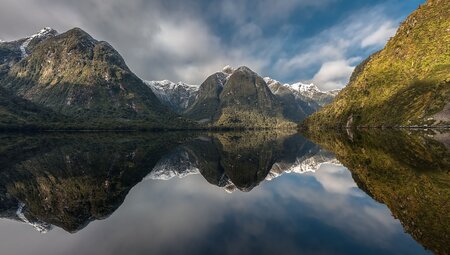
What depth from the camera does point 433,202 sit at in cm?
2833

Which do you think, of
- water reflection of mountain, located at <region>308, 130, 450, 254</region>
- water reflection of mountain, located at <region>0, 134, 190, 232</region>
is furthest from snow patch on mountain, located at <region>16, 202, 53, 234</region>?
water reflection of mountain, located at <region>308, 130, 450, 254</region>

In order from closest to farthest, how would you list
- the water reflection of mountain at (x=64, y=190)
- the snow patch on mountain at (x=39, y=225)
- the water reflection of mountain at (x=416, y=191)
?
the water reflection of mountain at (x=416, y=191)
the snow patch on mountain at (x=39, y=225)
the water reflection of mountain at (x=64, y=190)

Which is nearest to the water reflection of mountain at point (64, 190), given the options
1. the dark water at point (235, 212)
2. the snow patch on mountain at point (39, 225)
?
the snow patch on mountain at point (39, 225)

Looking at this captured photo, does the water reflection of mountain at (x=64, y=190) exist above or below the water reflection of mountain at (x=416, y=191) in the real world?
above

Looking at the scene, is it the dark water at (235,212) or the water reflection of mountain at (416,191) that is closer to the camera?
the water reflection of mountain at (416,191)

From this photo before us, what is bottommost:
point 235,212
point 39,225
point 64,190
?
point 235,212

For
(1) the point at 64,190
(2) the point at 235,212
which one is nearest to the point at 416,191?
(2) the point at 235,212

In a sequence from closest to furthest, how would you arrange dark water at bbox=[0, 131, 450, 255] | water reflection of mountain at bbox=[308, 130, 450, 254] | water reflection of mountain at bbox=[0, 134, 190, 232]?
water reflection of mountain at bbox=[308, 130, 450, 254] < dark water at bbox=[0, 131, 450, 255] < water reflection of mountain at bbox=[0, 134, 190, 232]

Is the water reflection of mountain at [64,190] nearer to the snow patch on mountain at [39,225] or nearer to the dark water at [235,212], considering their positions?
the snow patch on mountain at [39,225]

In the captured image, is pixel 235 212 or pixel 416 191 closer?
pixel 235 212

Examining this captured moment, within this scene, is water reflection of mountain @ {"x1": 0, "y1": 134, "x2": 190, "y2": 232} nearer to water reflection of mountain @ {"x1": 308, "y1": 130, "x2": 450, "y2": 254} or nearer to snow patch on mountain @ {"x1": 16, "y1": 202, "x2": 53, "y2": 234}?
snow patch on mountain @ {"x1": 16, "y1": 202, "x2": 53, "y2": 234}

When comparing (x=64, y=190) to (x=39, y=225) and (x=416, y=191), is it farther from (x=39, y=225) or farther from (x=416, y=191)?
(x=416, y=191)

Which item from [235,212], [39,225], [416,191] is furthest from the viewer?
[416,191]

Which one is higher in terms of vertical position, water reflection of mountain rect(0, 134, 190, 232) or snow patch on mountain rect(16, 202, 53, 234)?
water reflection of mountain rect(0, 134, 190, 232)
